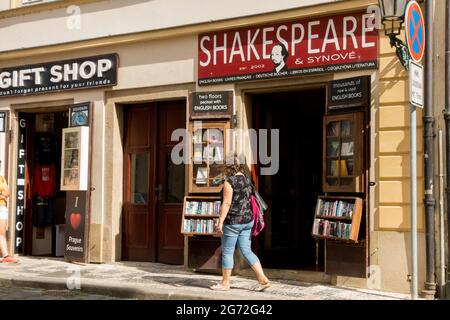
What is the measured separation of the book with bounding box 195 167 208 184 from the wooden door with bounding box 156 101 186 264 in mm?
943

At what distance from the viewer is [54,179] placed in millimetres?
13438

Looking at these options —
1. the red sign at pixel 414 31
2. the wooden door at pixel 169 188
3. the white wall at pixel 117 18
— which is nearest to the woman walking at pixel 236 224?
the wooden door at pixel 169 188

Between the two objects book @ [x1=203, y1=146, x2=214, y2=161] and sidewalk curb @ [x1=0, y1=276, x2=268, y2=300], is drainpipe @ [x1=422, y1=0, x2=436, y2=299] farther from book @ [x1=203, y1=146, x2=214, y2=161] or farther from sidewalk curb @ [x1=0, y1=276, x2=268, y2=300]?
book @ [x1=203, y1=146, x2=214, y2=161]

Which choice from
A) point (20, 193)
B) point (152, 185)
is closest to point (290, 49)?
point (152, 185)

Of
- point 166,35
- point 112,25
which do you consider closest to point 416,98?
point 166,35

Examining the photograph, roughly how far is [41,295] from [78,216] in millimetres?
2916

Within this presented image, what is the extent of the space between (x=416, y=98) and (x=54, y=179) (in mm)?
8465

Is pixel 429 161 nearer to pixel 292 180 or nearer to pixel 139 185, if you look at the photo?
pixel 292 180

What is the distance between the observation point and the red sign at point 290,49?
30.0 ft

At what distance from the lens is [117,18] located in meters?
11.5

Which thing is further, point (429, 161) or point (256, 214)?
point (256, 214)

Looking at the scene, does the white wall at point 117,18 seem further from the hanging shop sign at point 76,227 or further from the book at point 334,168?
the hanging shop sign at point 76,227

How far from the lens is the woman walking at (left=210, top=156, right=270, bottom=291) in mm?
8539
